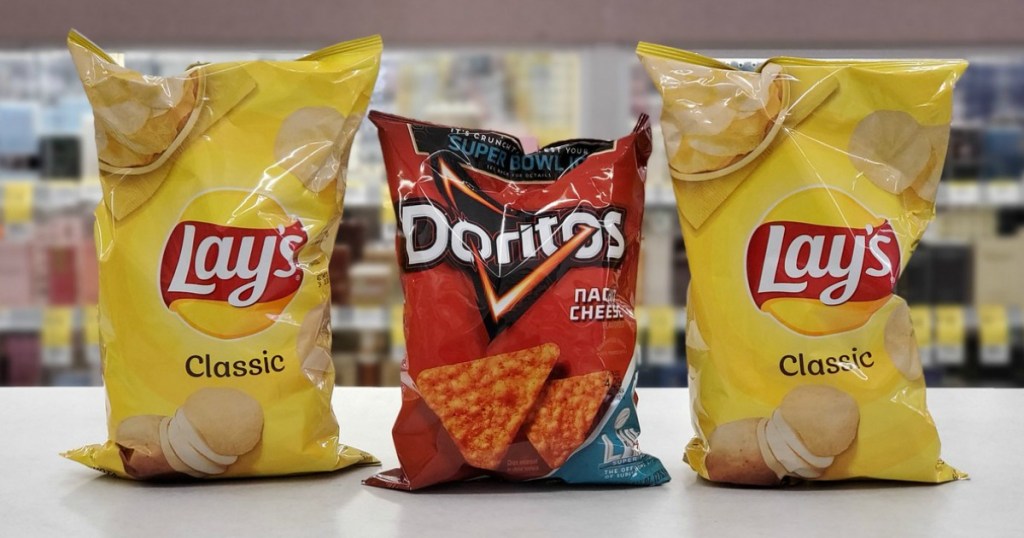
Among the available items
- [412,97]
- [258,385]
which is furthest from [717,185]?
[412,97]

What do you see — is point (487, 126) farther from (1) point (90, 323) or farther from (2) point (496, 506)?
(2) point (496, 506)

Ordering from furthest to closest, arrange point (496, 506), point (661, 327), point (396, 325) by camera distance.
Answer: point (661, 327) < point (396, 325) < point (496, 506)

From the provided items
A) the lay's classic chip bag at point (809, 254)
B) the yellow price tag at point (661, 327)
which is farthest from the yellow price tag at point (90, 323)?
the lay's classic chip bag at point (809, 254)

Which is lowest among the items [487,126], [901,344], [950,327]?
[950,327]

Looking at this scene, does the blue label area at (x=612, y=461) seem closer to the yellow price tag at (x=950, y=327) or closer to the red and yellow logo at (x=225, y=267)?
the red and yellow logo at (x=225, y=267)

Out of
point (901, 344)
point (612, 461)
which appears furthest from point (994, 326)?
point (612, 461)

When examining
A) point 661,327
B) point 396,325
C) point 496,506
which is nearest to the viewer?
point 496,506
